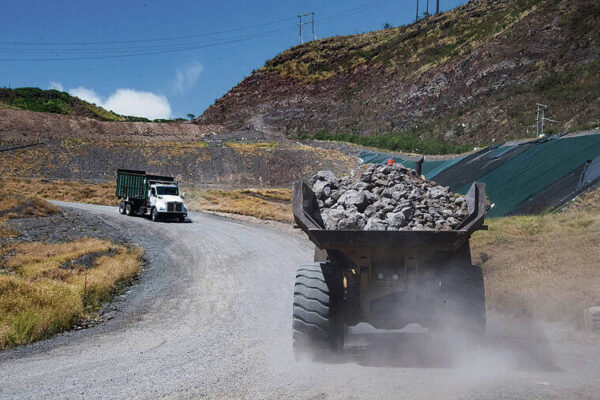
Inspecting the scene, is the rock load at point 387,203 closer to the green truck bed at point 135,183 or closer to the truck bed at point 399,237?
the truck bed at point 399,237

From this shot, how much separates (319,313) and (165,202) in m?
27.0

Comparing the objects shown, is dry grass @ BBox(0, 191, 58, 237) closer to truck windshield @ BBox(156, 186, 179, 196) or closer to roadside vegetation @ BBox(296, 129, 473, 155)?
truck windshield @ BBox(156, 186, 179, 196)

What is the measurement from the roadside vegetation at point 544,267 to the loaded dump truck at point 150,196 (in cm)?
2128

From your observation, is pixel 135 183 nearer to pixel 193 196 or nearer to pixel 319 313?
pixel 193 196

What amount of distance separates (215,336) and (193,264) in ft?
31.7

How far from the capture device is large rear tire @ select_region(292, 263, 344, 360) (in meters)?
6.65

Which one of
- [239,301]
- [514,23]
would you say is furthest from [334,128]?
[239,301]

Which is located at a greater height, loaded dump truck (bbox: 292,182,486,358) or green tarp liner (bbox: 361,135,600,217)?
green tarp liner (bbox: 361,135,600,217)

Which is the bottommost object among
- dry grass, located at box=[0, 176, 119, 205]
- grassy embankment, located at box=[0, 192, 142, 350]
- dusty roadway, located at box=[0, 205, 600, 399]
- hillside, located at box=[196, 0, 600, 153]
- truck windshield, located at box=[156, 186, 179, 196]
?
dusty roadway, located at box=[0, 205, 600, 399]

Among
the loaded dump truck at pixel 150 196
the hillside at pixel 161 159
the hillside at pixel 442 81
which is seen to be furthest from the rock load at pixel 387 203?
the hillside at pixel 161 159

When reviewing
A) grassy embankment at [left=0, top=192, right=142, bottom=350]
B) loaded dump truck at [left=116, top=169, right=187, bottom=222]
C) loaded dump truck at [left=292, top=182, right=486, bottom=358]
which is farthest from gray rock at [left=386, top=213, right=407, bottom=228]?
loaded dump truck at [left=116, top=169, right=187, bottom=222]

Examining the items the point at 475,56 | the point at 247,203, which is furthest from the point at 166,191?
the point at 475,56

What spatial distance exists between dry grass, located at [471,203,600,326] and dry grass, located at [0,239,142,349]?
9491mm

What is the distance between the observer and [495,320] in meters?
9.80
